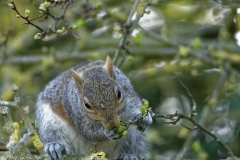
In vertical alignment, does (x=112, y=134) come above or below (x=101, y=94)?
below

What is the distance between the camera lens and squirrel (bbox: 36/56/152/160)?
2.71 metres

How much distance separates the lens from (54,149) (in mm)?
3076

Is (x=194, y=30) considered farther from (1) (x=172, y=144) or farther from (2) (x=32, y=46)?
(2) (x=32, y=46)

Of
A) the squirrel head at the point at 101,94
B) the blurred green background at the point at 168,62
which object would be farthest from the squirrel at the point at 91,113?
the blurred green background at the point at 168,62

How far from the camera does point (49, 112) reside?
133 inches

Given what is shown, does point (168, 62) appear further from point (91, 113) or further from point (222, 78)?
point (91, 113)

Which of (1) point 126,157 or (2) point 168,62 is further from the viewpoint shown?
(2) point 168,62

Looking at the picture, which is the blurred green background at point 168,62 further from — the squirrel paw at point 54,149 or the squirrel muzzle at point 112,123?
the squirrel muzzle at point 112,123

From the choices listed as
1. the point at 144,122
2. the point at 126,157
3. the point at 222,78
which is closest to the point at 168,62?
the point at 222,78

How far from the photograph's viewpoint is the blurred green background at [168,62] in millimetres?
4176

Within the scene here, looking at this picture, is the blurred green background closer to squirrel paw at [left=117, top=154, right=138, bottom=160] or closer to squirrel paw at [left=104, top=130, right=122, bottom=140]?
squirrel paw at [left=117, top=154, right=138, bottom=160]

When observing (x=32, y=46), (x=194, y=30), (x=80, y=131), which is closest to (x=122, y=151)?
(x=80, y=131)

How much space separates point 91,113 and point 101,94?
14 cm

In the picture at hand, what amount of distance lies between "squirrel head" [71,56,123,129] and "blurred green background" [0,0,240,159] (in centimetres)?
97
